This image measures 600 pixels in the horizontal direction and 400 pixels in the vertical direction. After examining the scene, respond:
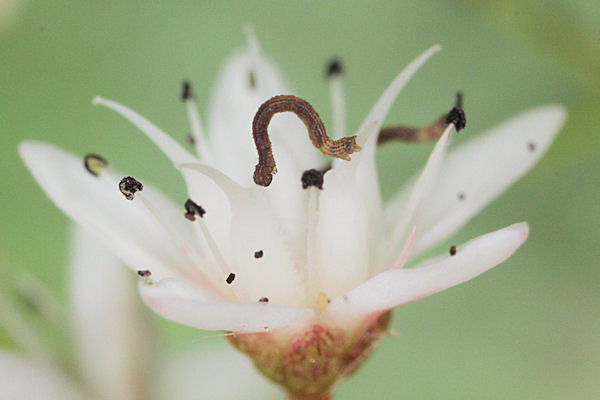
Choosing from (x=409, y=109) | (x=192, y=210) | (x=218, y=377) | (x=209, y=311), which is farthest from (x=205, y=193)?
(x=409, y=109)

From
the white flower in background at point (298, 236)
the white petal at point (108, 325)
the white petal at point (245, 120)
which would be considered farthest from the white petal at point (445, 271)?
the white petal at point (108, 325)

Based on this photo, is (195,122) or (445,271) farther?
(195,122)

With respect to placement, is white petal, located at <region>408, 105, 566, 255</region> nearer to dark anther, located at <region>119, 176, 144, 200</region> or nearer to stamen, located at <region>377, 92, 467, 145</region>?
stamen, located at <region>377, 92, 467, 145</region>

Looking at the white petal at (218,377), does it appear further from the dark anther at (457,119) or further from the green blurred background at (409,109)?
the dark anther at (457,119)

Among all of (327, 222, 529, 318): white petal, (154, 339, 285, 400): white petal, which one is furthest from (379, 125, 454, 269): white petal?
(154, 339, 285, 400): white petal

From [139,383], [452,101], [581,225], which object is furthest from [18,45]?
[581,225]

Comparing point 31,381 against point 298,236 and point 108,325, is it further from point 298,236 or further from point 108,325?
point 298,236
